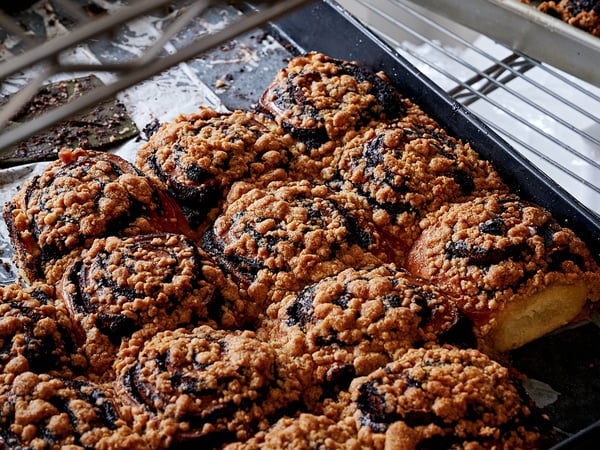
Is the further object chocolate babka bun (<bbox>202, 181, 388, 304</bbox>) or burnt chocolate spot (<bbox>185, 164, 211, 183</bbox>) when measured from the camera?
burnt chocolate spot (<bbox>185, 164, 211, 183</bbox>)

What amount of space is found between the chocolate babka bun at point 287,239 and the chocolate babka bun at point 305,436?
370 mm

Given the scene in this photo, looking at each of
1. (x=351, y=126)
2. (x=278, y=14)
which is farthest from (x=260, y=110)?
(x=278, y=14)

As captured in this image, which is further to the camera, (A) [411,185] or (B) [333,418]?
(A) [411,185]

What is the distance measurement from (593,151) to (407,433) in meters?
1.71

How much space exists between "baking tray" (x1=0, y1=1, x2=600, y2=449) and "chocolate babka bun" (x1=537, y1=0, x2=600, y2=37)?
0.83m

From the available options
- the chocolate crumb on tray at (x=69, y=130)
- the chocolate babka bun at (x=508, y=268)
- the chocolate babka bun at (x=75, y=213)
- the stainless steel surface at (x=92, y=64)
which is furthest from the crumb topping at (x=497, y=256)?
the chocolate crumb on tray at (x=69, y=130)

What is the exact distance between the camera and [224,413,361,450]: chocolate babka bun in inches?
49.3

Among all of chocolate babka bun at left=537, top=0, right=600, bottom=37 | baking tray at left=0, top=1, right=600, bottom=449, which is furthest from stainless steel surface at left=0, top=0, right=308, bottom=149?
chocolate babka bun at left=537, top=0, right=600, bottom=37

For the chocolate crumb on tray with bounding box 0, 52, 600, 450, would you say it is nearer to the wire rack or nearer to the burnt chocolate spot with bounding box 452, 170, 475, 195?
the burnt chocolate spot with bounding box 452, 170, 475, 195

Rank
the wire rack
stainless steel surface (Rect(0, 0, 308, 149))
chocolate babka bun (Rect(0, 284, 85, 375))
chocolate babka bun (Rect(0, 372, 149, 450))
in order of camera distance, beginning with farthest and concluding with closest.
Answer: the wire rack < chocolate babka bun (Rect(0, 284, 85, 375)) < chocolate babka bun (Rect(0, 372, 149, 450)) < stainless steel surface (Rect(0, 0, 308, 149))

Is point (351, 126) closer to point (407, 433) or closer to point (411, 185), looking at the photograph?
point (411, 185)

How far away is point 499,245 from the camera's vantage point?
160cm

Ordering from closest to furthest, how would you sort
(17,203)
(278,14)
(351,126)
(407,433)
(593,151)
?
(278,14) → (407,433) → (17,203) → (351,126) → (593,151)

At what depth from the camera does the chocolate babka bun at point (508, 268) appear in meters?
1.58
